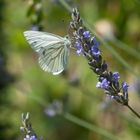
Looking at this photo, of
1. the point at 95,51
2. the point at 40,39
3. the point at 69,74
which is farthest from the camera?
the point at 69,74

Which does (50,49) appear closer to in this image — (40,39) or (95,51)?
(40,39)

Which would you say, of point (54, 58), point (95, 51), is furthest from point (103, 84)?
point (54, 58)

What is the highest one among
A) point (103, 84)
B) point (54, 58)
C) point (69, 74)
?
point (69, 74)

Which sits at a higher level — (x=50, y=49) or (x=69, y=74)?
(x=69, y=74)

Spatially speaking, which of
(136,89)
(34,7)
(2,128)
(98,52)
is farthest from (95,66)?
(2,128)

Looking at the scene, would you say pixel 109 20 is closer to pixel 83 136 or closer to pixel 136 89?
pixel 83 136

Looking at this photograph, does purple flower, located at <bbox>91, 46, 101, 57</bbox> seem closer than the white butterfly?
Yes

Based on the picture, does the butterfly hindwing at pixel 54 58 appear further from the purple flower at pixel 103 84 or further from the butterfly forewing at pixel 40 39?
the purple flower at pixel 103 84

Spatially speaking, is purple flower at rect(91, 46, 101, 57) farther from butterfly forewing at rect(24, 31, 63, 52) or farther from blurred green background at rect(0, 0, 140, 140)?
blurred green background at rect(0, 0, 140, 140)

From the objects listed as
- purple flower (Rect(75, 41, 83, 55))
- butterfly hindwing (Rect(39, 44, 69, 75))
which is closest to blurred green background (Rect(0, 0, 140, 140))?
butterfly hindwing (Rect(39, 44, 69, 75))
